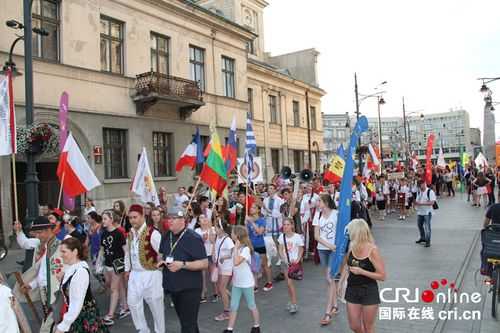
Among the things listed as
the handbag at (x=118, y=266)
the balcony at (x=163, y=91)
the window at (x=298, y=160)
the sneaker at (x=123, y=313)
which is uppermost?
the balcony at (x=163, y=91)

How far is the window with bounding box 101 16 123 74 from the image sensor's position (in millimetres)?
18531

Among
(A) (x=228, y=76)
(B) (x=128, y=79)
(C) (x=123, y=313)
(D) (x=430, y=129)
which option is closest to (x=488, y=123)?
(A) (x=228, y=76)

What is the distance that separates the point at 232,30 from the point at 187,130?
8.00m

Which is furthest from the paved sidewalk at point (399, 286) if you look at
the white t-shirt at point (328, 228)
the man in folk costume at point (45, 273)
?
the man in folk costume at point (45, 273)

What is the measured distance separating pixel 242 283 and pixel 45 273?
97.7 inches

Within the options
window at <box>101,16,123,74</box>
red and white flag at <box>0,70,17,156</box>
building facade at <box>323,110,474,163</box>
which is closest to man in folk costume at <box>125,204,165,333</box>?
red and white flag at <box>0,70,17,156</box>

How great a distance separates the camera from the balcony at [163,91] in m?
19.4

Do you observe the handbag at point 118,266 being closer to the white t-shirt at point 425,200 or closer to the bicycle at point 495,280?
the bicycle at point 495,280

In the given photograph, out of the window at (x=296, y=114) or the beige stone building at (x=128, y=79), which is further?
the window at (x=296, y=114)

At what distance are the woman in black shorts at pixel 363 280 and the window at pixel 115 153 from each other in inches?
612

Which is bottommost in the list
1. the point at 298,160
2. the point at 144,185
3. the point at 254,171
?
the point at 144,185

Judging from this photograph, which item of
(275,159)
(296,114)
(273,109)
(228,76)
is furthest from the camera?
(296,114)

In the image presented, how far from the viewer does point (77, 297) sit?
151 inches

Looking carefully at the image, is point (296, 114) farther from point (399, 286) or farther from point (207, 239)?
point (207, 239)
